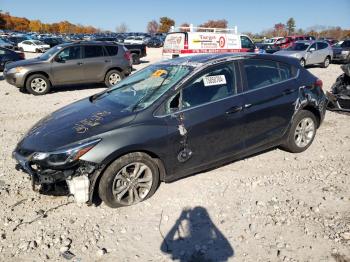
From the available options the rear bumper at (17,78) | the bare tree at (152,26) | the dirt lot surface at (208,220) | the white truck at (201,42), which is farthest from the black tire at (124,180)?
the bare tree at (152,26)

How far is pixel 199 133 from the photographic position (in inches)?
153

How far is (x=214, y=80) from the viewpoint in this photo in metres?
4.12

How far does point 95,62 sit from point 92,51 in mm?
440

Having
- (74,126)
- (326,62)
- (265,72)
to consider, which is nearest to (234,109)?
(265,72)

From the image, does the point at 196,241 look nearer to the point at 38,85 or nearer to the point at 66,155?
the point at 66,155

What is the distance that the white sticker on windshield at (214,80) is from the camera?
406 cm

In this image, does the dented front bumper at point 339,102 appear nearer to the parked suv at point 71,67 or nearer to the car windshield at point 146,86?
the car windshield at point 146,86

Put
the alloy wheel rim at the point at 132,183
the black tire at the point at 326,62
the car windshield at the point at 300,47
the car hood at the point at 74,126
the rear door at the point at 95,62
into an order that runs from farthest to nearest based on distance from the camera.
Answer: the black tire at the point at 326,62 < the car windshield at the point at 300,47 < the rear door at the point at 95,62 < the alloy wheel rim at the point at 132,183 < the car hood at the point at 74,126

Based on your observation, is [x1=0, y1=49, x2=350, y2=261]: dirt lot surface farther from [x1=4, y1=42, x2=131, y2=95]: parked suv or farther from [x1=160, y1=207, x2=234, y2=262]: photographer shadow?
[x1=4, y1=42, x2=131, y2=95]: parked suv

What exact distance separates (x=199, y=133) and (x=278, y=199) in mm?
1244

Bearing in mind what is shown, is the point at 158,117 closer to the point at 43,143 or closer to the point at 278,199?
the point at 43,143

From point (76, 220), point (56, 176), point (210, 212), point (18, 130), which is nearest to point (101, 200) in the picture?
point (76, 220)

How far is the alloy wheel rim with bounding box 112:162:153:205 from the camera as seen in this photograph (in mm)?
3600

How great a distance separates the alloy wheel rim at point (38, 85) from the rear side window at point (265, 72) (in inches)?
313
